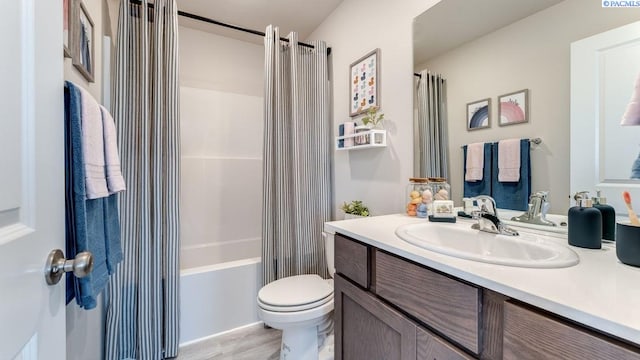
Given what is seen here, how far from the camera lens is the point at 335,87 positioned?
7.16 ft

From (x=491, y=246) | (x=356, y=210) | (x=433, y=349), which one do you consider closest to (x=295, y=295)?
(x=356, y=210)

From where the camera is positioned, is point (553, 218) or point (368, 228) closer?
point (553, 218)

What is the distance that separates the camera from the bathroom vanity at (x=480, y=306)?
19.2 inches

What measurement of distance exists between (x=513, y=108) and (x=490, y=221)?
490 mm

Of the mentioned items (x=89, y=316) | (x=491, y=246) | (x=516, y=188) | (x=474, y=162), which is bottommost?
(x=89, y=316)

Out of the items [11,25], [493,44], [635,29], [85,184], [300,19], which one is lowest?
[85,184]

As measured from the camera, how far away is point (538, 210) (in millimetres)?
1036

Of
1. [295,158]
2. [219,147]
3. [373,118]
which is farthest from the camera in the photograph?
[219,147]

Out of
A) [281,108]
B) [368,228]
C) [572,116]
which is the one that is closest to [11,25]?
[368,228]

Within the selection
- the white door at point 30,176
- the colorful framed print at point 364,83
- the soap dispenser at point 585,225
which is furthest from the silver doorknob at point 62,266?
→ the colorful framed print at point 364,83

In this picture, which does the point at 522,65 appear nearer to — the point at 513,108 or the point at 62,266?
the point at 513,108

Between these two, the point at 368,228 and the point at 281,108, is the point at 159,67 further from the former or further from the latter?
the point at 368,228

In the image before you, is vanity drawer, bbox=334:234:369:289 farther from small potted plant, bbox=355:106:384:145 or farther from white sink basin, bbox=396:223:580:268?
small potted plant, bbox=355:106:384:145

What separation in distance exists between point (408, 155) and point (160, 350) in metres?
1.90
